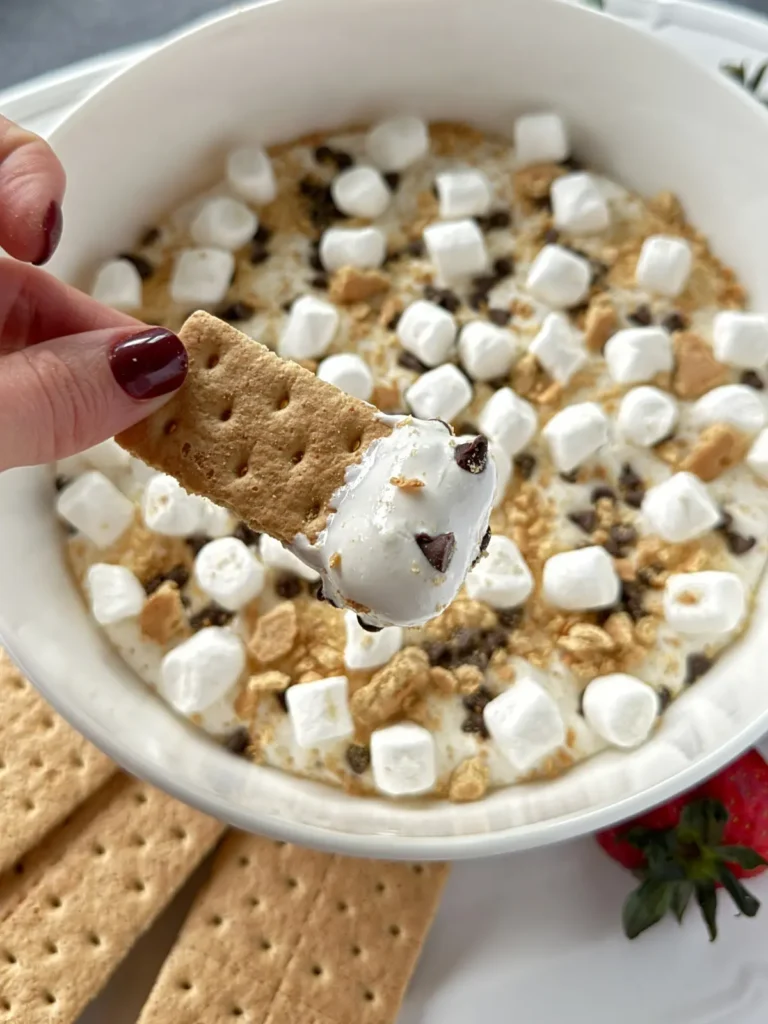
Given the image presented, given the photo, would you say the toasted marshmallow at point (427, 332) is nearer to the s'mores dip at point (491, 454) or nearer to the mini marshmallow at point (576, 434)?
the s'mores dip at point (491, 454)

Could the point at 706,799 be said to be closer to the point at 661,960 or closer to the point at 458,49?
the point at 661,960

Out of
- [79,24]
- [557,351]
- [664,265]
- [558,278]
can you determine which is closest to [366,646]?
[557,351]

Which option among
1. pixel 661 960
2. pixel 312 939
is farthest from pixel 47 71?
pixel 661 960

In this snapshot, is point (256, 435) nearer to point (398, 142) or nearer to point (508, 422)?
point (508, 422)

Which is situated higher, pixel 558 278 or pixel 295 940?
pixel 558 278

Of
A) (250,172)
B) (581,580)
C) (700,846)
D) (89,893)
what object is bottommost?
(89,893)

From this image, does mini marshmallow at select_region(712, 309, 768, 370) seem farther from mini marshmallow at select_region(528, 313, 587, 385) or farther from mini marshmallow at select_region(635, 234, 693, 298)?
mini marshmallow at select_region(528, 313, 587, 385)
